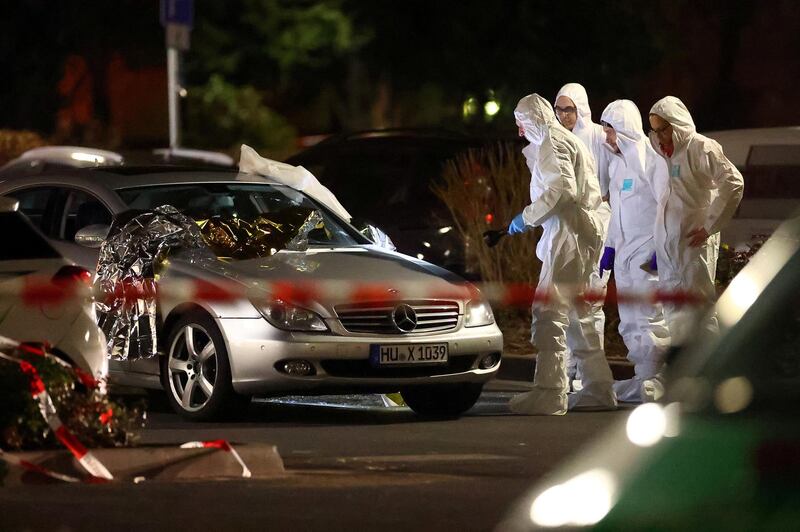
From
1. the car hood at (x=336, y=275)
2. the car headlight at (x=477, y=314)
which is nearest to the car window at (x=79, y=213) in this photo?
the car hood at (x=336, y=275)

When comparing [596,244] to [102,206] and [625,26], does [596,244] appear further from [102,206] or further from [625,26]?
[625,26]

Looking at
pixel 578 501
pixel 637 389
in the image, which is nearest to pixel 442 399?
Result: pixel 637 389

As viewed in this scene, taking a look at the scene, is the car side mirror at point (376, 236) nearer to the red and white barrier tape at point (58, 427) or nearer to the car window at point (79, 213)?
the car window at point (79, 213)

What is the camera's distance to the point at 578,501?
12.9 feet

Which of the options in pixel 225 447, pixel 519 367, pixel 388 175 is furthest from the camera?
pixel 388 175

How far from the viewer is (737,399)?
4.18 meters

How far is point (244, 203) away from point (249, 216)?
0.52 feet

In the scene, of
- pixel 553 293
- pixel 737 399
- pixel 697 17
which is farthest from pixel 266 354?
pixel 697 17

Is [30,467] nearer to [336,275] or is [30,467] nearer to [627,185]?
[336,275]

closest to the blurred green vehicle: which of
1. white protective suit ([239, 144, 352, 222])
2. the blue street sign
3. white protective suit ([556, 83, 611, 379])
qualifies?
white protective suit ([556, 83, 611, 379])

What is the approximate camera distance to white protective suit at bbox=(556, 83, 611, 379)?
37.8 feet

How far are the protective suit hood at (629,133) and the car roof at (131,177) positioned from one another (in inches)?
80.5

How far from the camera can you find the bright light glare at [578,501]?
3891 mm

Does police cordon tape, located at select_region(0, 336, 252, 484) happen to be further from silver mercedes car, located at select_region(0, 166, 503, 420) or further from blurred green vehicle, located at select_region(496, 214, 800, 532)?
blurred green vehicle, located at select_region(496, 214, 800, 532)
